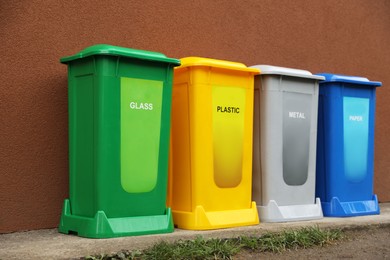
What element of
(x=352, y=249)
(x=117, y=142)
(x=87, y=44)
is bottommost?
(x=352, y=249)

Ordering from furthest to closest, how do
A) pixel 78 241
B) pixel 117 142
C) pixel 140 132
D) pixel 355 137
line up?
pixel 355 137
pixel 140 132
pixel 117 142
pixel 78 241

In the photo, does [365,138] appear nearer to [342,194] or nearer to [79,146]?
[342,194]

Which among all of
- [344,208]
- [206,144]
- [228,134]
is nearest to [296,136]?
[228,134]

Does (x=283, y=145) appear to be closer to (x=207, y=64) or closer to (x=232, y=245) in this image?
(x=207, y=64)

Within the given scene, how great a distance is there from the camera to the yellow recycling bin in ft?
16.4

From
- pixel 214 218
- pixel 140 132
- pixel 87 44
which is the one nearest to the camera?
pixel 140 132

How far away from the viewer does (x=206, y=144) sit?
16.5ft

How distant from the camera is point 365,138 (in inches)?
250

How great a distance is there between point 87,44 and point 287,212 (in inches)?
91.7

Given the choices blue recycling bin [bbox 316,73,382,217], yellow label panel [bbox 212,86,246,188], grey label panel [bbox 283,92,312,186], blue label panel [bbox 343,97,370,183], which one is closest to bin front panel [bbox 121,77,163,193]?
yellow label panel [bbox 212,86,246,188]

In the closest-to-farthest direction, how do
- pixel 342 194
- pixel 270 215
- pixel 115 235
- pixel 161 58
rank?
pixel 115 235
pixel 161 58
pixel 270 215
pixel 342 194

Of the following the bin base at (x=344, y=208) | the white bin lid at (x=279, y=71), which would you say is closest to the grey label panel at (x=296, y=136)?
the white bin lid at (x=279, y=71)

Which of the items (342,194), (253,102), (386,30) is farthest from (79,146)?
(386,30)

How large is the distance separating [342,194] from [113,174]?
2641mm
